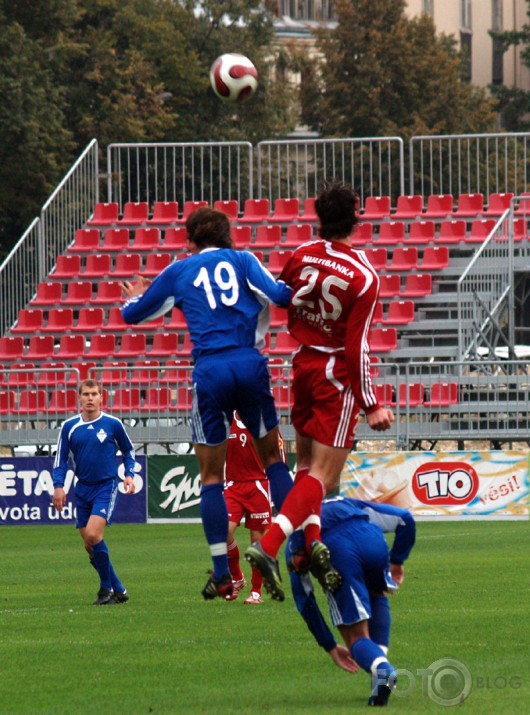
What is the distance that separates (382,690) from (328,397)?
1791 millimetres

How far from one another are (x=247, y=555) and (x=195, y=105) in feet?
137

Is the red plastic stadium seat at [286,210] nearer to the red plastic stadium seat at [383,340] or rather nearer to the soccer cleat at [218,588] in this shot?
the red plastic stadium seat at [383,340]

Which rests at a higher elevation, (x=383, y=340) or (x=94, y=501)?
(x=383, y=340)

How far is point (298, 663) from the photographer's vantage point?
945cm

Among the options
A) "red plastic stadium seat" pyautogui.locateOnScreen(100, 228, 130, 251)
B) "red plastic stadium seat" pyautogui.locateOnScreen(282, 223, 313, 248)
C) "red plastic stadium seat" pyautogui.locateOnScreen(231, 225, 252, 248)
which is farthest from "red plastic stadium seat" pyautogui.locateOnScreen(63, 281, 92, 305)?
"red plastic stadium seat" pyautogui.locateOnScreen(282, 223, 313, 248)

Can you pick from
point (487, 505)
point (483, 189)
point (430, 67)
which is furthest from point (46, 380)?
point (430, 67)

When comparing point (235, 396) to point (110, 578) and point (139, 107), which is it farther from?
point (139, 107)

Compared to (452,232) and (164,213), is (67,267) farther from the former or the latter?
(452,232)

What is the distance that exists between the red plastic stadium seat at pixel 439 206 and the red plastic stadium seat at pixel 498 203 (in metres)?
0.72

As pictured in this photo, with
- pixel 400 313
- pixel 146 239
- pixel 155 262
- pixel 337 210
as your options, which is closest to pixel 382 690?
pixel 337 210

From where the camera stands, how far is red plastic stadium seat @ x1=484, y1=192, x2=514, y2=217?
29.5 m

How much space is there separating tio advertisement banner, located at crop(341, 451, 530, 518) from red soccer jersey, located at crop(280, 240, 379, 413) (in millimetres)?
12800

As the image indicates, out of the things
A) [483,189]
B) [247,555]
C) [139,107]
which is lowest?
[247,555]

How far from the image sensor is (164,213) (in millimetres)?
31297
